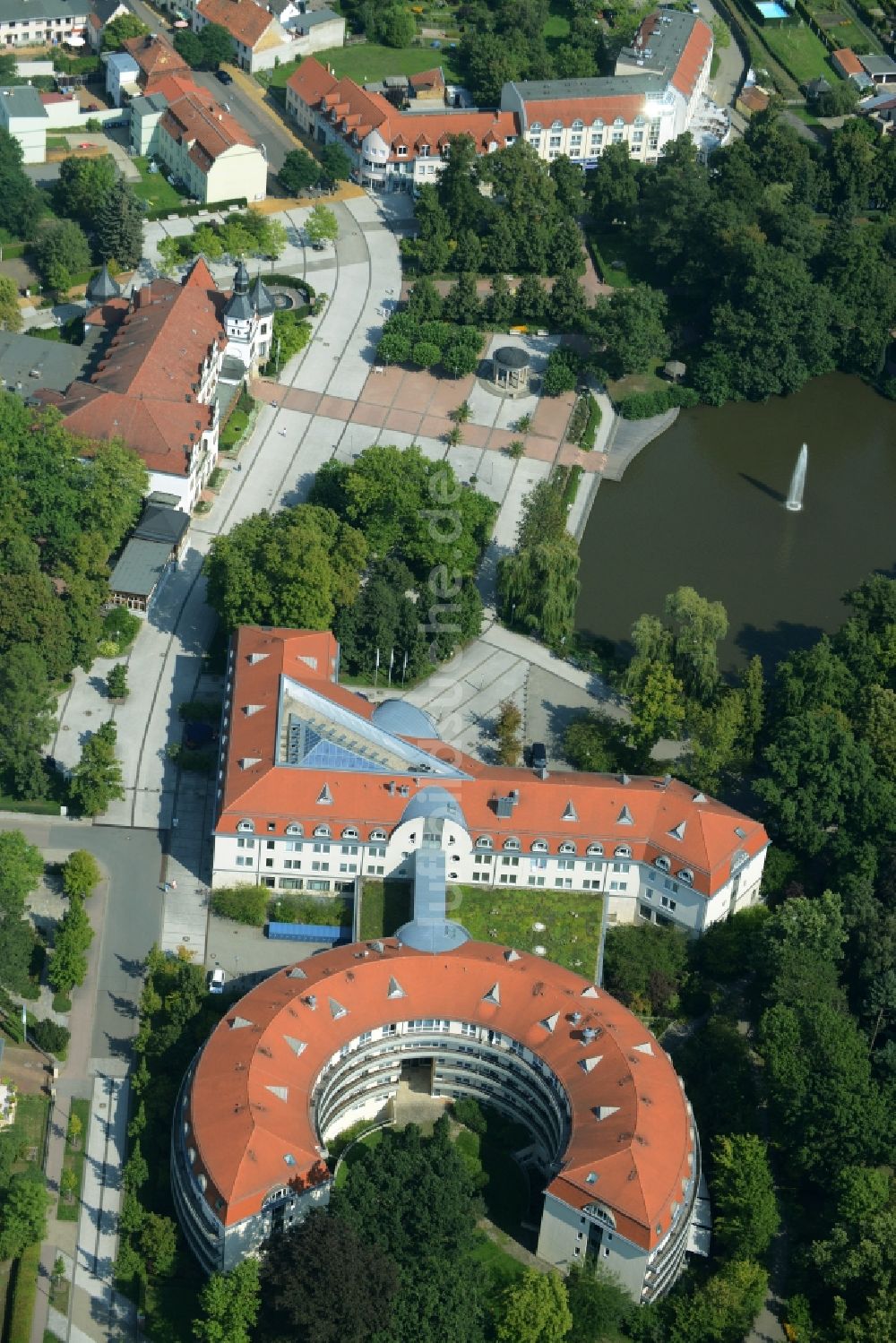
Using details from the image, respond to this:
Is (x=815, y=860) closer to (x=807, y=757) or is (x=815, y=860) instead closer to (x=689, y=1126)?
(x=807, y=757)

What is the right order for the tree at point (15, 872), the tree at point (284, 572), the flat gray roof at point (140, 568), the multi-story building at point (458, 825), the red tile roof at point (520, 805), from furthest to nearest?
the flat gray roof at point (140, 568) < the tree at point (284, 572) < the multi-story building at point (458, 825) < the red tile roof at point (520, 805) < the tree at point (15, 872)

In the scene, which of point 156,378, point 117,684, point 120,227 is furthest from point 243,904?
point 120,227

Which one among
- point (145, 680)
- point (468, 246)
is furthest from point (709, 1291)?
point (468, 246)

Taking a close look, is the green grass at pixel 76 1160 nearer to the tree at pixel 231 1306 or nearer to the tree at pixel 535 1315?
the tree at pixel 231 1306

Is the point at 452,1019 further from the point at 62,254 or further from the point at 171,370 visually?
the point at 62,254

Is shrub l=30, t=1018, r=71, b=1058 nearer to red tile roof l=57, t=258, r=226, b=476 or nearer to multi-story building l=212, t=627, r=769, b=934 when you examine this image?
multi-story building l=212, t=627, r=769, b=934

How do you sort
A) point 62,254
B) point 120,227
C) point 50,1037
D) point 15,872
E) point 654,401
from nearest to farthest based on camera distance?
point 50,1037 < point 15,872 < point 654,401 < point 62,254 < point 120,227

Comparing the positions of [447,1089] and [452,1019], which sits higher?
[452,1019]

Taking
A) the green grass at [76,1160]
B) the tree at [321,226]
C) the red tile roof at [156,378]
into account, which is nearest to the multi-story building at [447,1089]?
the green grass at [76,1160]
